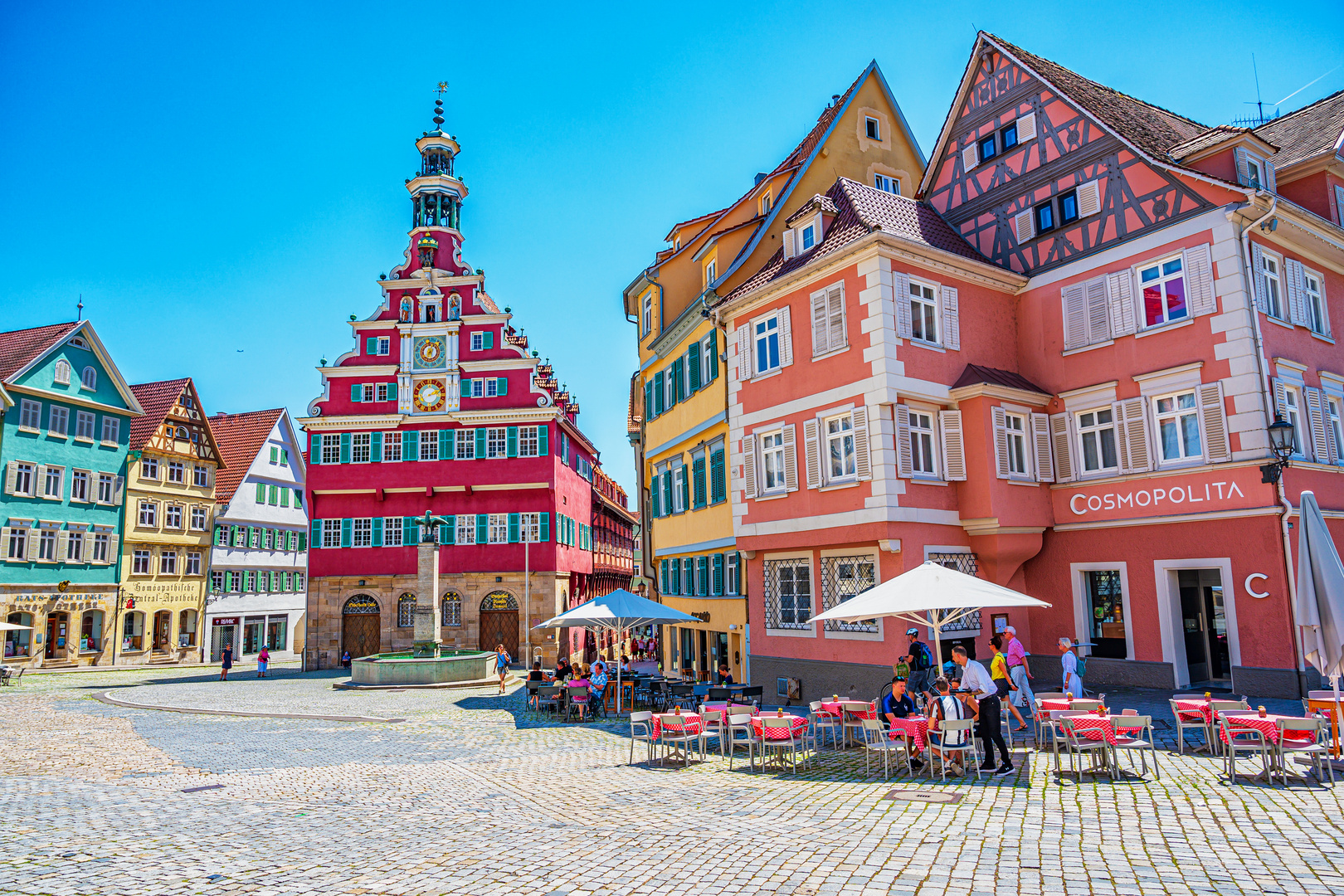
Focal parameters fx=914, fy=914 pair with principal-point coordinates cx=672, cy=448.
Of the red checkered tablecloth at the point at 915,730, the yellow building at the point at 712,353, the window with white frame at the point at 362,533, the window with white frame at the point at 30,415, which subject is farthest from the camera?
the window with white frame at the point at 362,533

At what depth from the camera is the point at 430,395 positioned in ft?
139

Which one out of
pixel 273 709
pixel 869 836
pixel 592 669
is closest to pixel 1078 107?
pixel 592 669

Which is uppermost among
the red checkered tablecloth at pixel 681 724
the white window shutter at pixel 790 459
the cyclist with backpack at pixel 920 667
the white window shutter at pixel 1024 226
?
the white window shutter at pixel 1024 226

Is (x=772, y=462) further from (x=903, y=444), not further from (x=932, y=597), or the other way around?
(x=932, y=597)

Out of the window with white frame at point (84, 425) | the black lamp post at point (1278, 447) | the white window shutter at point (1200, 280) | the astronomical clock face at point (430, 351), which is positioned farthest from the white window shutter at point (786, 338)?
the window with white frame at point (84, 425)

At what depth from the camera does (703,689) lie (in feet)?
61.4

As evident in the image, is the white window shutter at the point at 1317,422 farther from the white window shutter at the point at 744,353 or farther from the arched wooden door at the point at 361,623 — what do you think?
the arched wooden door at the point at 361,623

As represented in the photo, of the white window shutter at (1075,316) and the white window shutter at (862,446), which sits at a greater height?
the white window shutter at (1075,316)

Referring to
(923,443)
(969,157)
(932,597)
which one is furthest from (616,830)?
(969,157)

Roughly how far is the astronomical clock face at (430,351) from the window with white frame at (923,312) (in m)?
28.0

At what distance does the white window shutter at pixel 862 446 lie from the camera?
18547 mm

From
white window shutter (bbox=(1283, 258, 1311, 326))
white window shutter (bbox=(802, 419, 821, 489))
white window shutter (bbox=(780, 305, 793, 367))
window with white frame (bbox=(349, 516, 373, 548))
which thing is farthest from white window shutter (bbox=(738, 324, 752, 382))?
window with white frame (bbox=(349, 516, 373, 548))

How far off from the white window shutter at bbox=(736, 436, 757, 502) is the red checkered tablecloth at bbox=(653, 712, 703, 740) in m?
8.87

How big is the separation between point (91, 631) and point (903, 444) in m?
Answer: 40.0
